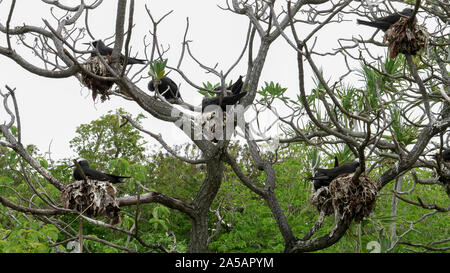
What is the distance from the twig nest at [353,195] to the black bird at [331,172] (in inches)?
4.2

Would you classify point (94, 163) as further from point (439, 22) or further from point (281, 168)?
point (439, 22)

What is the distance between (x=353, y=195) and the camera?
400 cm

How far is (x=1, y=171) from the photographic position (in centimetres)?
1994

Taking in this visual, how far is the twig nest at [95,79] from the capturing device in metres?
4.62

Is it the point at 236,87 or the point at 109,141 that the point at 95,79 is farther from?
the point at 109,141

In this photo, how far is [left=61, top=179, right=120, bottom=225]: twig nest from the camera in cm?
400

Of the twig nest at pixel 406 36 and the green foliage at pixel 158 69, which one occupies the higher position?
the twig nest at pixel 406 36

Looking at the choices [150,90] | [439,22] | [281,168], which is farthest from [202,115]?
[281,168]

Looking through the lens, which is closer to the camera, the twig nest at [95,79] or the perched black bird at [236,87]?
the twig nest at [95,79]

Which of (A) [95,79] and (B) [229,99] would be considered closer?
(B) [229,99]

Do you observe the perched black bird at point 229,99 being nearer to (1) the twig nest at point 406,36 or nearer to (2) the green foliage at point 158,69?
(2) the green foliage at point 158,69

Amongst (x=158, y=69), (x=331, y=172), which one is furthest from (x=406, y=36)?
(x=158, y=69)

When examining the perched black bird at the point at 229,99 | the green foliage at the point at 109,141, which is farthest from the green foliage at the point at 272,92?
the green foliage at the point at 109,141

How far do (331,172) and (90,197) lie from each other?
220cm
